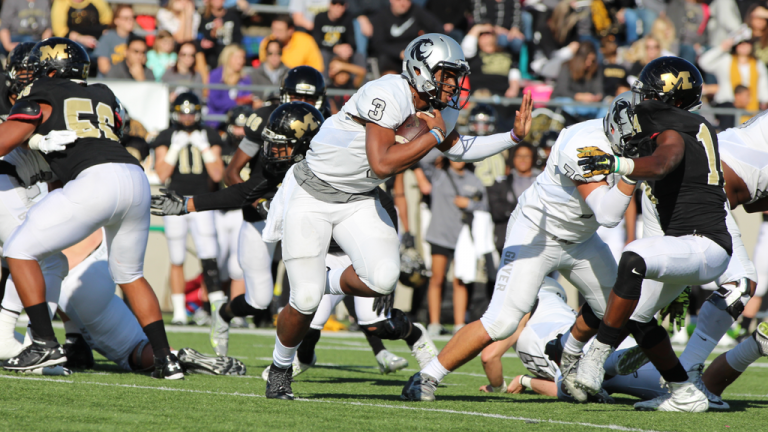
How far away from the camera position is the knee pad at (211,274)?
9531mm

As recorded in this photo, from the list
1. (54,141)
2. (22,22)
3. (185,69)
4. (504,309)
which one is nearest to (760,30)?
(185,69)

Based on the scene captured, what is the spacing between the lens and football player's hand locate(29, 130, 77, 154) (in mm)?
4891

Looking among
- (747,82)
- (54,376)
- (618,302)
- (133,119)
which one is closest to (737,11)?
(747,82)

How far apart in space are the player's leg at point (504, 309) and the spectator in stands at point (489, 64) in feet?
25.6

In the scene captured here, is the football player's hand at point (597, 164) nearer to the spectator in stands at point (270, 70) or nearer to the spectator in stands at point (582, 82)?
the spectator in stands at point (582, 82)

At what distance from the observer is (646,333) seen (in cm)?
448

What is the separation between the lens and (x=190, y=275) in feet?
33.7

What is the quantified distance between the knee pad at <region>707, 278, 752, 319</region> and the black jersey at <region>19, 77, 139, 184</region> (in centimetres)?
341

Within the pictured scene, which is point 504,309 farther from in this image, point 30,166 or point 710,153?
point 30,166

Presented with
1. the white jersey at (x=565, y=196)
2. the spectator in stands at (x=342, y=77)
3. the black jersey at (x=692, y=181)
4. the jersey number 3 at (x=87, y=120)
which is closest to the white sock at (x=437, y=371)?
the white jersey at (x=565, y=196)

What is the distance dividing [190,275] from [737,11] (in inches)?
385

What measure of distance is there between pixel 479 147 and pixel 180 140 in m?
5.89

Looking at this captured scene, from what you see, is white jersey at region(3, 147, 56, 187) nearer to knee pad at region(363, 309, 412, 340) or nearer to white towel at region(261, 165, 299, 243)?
white towel at region(261, 165, 299, 243)

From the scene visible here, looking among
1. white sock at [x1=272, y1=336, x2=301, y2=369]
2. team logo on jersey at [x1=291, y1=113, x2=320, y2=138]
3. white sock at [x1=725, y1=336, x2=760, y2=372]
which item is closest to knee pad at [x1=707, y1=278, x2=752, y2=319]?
white sock at [x1=725, y1=336, x2=760, y2=372]
